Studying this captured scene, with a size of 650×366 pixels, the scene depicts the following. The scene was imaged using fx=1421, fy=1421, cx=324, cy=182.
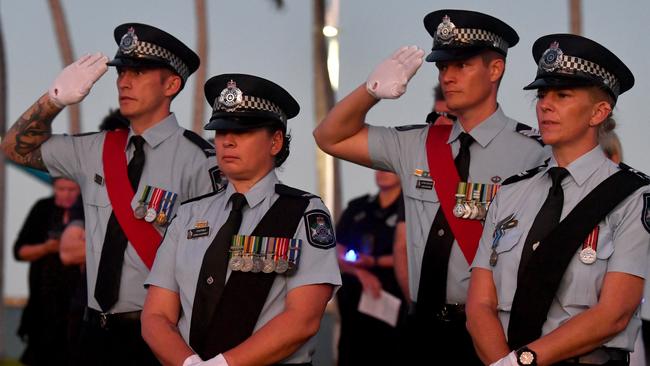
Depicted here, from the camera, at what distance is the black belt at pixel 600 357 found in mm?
4559

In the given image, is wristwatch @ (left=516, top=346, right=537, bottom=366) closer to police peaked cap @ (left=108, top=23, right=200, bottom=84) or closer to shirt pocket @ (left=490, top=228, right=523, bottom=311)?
shirt pocket @ (left=490, top=228, right=523, bottom=311)

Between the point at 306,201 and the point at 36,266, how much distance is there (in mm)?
Answer: 4491

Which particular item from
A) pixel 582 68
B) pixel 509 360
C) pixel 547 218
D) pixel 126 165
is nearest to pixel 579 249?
pixel 547 218

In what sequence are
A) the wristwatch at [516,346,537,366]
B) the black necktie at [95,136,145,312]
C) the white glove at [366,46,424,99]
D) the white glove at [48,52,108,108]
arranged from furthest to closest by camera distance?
1. the white glove at [48,52,108,108]
2. the black necktie at [95,136,145,312]
3. the white glove at [366,46,424,99]
4. the wristwatch at [516,346,537,366]

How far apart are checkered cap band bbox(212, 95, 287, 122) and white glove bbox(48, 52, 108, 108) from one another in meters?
0.93

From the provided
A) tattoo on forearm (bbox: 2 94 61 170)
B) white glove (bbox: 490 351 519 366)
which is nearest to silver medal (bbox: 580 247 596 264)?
white glove (bbox: 490 351 519 366)

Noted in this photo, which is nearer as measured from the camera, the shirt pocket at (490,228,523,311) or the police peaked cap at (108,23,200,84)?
the shirt pocket at (490,228,523,311)

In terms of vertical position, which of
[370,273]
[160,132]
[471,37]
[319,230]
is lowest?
[370,273]

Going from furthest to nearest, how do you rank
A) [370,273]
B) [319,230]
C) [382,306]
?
1. [370,273]
2. [382,306]
3. [319,230]

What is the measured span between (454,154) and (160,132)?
1.26 metres

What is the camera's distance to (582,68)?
186 inches

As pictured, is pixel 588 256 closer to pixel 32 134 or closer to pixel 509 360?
pixel 509 360

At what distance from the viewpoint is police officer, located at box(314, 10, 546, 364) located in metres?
5.40

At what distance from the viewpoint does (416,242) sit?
18.2ft
